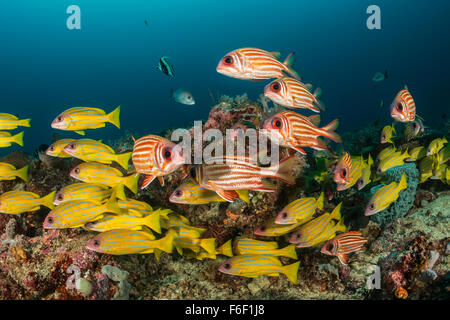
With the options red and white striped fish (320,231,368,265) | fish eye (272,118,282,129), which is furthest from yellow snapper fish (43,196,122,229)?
red and white striped fish (320,231,368,265)

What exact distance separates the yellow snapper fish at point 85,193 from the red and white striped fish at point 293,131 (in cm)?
228

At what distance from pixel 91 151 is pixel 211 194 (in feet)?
6.66

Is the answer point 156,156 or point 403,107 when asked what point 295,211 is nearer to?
point 156,156

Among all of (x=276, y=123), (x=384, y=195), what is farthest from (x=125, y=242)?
(x=384, y=195)

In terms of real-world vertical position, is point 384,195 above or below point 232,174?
below

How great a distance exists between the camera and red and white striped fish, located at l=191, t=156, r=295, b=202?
8.98 ft

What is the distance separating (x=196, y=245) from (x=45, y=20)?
13519cm

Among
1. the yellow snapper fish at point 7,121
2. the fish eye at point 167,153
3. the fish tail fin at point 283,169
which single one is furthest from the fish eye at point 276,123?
the yellow snapper fish at point 7,121

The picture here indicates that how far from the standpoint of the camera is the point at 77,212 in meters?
3.33

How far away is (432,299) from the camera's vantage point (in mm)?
2949

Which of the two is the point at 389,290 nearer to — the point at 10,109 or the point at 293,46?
the point at 10,109

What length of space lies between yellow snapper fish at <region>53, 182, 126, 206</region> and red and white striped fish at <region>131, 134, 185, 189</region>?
1.00 metres

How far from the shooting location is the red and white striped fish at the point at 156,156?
2705 millimetres

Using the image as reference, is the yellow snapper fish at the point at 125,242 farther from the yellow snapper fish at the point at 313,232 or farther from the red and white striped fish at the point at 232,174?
the yellow snapper fish at the point at 313,232
